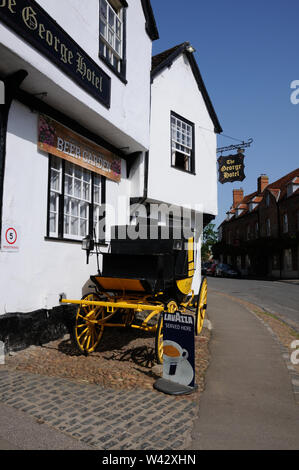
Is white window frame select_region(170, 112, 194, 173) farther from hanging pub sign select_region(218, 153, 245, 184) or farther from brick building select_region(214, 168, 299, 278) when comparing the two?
brick building select_region(214, 168, 299, 278)

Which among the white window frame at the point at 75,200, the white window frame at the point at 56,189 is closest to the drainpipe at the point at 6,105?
the white window frame at the point at 56,189

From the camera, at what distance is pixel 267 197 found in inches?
1569

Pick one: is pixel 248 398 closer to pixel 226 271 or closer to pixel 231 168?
pixel 231 168

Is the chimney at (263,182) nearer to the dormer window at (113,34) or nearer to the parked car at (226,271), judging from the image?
the parked car at (226,271)

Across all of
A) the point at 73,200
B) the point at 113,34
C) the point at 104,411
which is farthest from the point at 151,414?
the point at 113,34

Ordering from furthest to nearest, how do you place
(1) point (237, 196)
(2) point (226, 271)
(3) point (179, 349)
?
(1) point (237, 196), (2) point (226, 271), (3) point (179, 349)

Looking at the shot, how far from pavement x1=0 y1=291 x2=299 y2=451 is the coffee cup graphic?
1.35ft

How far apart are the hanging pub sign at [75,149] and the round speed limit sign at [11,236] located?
1.71 m

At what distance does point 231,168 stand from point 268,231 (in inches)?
1080

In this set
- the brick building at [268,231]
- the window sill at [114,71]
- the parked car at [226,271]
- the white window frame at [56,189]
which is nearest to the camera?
the white window frame at [56,189]

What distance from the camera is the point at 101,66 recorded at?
293 inches

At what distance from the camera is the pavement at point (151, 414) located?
3096mm

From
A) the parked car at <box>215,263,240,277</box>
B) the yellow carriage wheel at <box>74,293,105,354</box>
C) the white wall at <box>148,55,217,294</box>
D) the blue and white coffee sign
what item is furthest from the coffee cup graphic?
the parked car at <box>215,263,240,277</box>
